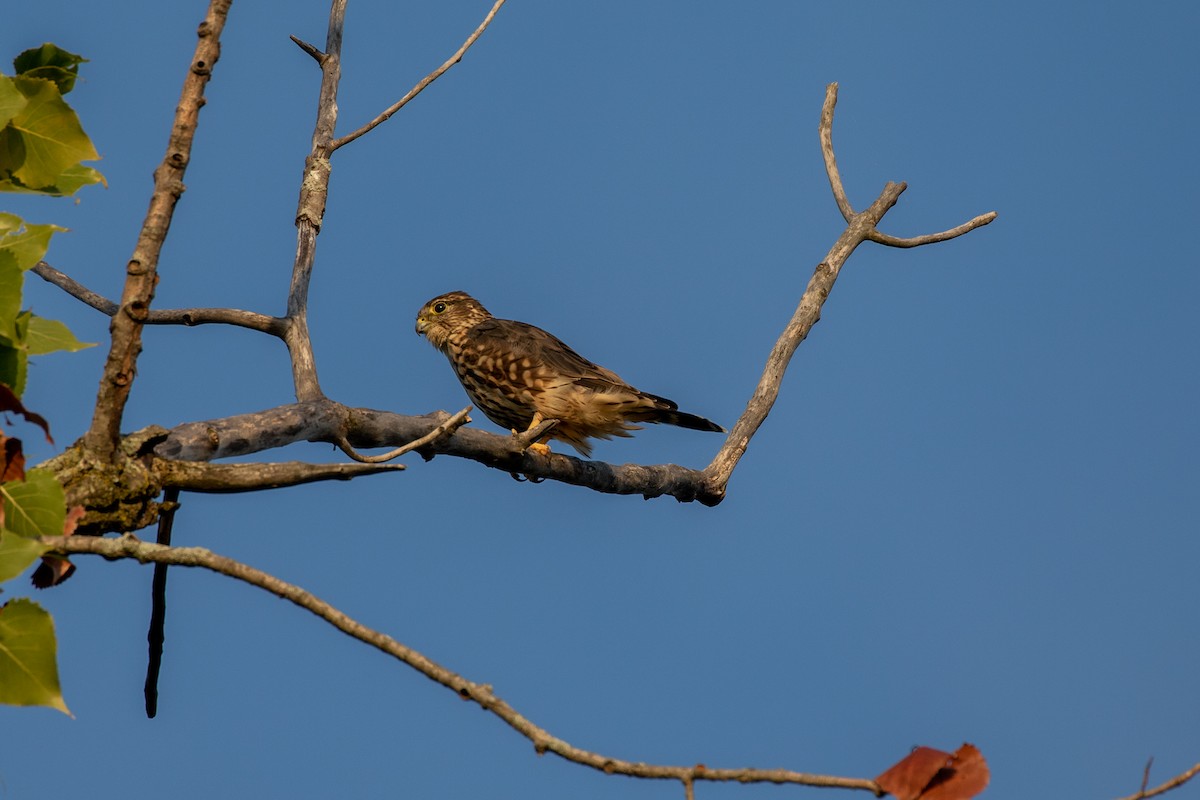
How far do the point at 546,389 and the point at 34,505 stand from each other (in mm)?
4952

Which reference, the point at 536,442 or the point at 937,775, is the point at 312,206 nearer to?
the point at 536,442

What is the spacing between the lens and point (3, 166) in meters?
2.92

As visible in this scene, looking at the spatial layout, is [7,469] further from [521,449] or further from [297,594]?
[521,449]

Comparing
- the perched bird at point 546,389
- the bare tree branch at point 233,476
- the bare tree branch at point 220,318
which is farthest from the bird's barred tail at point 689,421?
the bare tree branch at point 233,476

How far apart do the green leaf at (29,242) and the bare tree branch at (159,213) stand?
185mm

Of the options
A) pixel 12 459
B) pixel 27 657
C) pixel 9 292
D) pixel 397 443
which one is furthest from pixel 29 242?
pixel 397 443

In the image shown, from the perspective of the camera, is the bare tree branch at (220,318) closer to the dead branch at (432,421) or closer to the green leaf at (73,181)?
the dead branch at (432,421)

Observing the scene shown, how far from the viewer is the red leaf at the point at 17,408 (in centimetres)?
254

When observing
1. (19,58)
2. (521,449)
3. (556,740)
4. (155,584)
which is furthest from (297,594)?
(521,449)

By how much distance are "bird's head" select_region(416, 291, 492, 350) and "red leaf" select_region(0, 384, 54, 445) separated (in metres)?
6.04

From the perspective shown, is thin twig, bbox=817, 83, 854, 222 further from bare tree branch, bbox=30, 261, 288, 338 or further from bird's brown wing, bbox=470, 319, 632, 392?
bare tree branch, bbox=30, 261, 288, 338

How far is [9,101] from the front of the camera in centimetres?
284

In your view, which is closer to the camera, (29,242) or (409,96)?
(29,242)

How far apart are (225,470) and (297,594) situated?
0.89 meters
